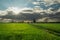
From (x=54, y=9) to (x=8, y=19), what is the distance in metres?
0.99

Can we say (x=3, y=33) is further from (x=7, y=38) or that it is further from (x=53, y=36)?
(x=53, y=36)

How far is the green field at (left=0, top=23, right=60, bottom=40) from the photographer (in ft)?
11.0

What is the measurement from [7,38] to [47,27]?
2.85 ft

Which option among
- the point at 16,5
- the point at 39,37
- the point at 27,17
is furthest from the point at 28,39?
the point at 16,5

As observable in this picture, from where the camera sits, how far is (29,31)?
343 cm

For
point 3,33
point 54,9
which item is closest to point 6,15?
point 3,33

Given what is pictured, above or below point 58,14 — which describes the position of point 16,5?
above

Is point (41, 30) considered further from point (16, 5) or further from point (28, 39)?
point (16, 5)

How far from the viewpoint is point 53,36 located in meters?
3.40

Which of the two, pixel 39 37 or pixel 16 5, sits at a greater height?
pixel 16 5

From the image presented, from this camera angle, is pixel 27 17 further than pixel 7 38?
Yes

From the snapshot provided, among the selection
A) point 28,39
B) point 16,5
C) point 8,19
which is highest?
point 16,5

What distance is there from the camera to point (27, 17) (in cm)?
355

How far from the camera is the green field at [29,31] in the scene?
3.35 meters
